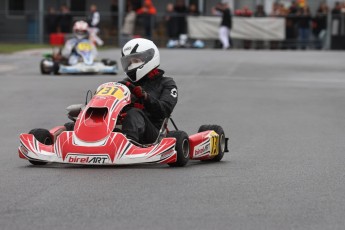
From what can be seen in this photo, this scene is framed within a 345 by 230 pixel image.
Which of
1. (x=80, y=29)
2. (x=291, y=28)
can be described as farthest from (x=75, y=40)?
(x=291, y=28)

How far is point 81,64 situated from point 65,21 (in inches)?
561

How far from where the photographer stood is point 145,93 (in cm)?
1008

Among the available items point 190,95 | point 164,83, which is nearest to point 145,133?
point 164,83

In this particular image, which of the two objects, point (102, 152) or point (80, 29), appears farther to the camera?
point (80, 29)

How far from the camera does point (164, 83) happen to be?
1055 cm

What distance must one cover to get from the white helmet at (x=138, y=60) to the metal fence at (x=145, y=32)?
28839mm

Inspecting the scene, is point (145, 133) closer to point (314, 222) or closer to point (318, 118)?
point (314, 222)

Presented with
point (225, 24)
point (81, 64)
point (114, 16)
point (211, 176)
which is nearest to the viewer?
point (211, 176)

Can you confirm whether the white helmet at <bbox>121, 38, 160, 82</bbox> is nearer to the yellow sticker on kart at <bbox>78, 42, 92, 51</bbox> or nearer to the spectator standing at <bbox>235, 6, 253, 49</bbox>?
the yellow sticker on kart at <bbox>78, 42, 92, 51</bbox>

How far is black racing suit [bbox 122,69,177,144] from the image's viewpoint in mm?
9914

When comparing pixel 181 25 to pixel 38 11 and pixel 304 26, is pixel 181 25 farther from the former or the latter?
pixel 38 11

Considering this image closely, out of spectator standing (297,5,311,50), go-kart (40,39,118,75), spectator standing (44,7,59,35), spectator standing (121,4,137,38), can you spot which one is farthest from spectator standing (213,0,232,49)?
go-kart (40,39,118,75)

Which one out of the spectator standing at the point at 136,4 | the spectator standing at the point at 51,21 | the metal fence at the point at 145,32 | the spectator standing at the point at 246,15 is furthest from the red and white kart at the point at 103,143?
the spectator standing at the point at 136,4

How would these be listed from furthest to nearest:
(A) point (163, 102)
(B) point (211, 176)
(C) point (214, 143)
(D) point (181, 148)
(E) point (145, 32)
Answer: (E) point (145, 32) → (C) point (214, 143) → (A) point (163, 102) → (D) point (181, 148) → (B) point (211, 176)
